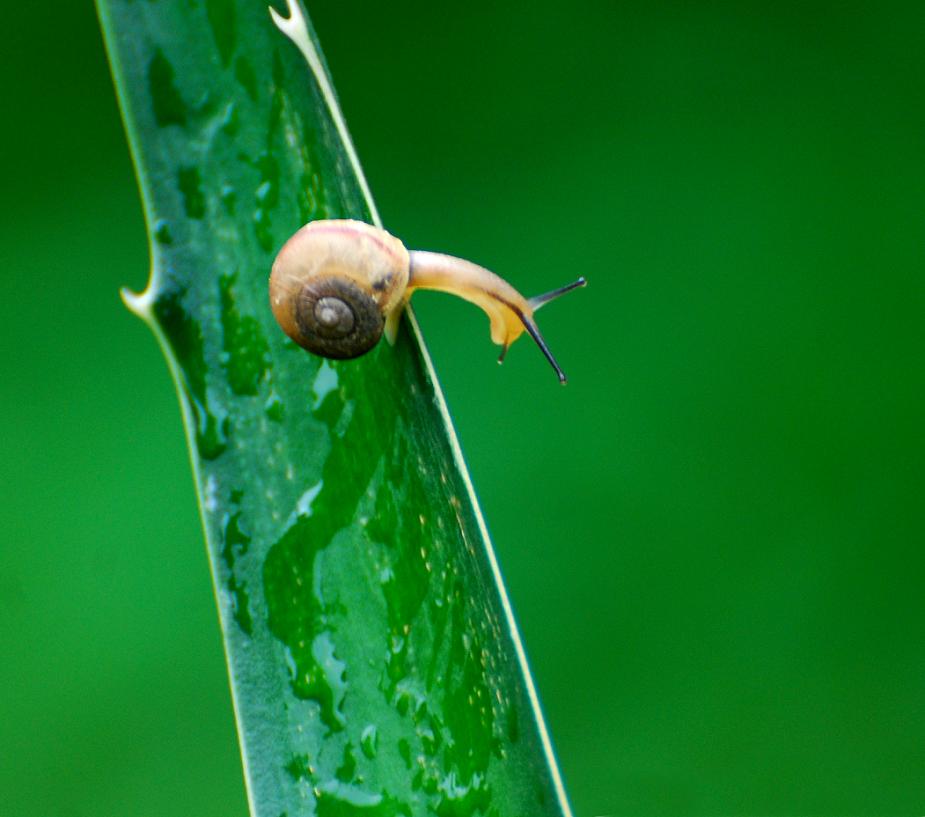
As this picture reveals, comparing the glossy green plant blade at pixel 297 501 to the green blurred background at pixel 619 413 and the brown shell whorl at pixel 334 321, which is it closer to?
the brown shell whorl at pixel 334 321

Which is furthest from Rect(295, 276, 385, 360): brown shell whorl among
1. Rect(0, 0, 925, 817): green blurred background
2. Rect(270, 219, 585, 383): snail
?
Rect(0, 0, 925, 817): green blurred background

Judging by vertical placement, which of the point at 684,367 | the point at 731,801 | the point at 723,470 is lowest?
the point at 731,801

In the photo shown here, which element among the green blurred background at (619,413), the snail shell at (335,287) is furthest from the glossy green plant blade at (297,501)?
the green blurred background at (619,413)

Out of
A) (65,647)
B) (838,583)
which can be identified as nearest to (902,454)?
(838,583)

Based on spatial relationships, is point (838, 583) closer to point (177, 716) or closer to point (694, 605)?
point (694, 605)

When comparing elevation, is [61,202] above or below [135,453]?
above

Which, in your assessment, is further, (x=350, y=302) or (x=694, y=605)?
(x=694, y=605)
